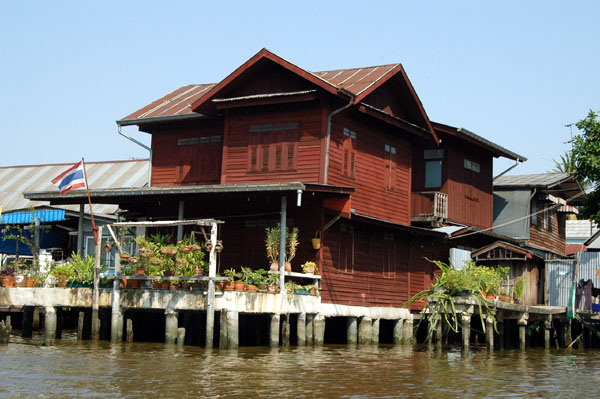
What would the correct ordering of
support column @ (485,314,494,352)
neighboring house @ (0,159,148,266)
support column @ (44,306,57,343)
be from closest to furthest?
support column @ (485,314,494,352), support column @ (44,306,57,343), neighboring house @ (0,159,148,266)

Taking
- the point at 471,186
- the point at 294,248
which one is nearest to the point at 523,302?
the point at 471,186

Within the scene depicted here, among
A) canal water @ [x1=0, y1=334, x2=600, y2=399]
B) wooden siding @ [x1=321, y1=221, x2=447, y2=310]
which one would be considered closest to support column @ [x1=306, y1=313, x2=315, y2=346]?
canal water @ [x1=0, y1=334, x2=600, y2=399]

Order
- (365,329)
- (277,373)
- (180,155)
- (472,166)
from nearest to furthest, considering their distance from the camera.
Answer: (277,373) < (365,329) < (180,155) < (472,166)

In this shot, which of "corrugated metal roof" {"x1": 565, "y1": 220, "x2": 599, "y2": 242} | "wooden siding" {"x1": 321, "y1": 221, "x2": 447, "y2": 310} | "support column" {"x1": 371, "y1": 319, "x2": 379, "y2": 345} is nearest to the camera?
"wooden siding" {"x1": 321, "y1": 221, "x2": 447, "y2": 310}

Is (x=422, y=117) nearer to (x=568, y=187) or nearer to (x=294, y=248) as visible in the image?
(x=294, y=248)

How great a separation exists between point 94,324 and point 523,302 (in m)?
15.8

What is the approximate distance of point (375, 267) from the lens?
102ft

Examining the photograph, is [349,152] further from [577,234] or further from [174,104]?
[577,234]

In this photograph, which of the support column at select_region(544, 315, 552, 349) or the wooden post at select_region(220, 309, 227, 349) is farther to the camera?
the support column at select_region(544, 315, 552, 349)

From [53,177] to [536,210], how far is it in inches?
902

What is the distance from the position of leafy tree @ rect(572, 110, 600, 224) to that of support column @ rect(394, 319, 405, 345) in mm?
9405

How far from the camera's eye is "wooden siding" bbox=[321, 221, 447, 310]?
28.6 m

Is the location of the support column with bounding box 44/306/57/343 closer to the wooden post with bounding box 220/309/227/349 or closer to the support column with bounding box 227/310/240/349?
the wooden post with bounding box 220/309/227/349

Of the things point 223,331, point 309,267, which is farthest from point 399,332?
point 223,331
